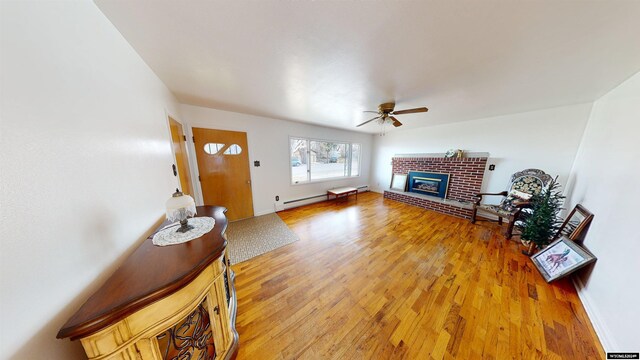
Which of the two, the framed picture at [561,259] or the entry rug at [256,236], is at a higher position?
the framed picture at [561,259]

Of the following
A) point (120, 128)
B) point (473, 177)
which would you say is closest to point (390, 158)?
point (473, 177)

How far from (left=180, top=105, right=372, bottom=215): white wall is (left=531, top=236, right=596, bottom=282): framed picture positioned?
3547mm

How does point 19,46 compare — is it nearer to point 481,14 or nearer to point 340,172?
point 481,14

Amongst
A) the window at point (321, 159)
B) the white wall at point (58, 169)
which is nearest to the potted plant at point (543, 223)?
the window at point (321, 159)

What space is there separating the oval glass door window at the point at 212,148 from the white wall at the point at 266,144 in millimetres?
193

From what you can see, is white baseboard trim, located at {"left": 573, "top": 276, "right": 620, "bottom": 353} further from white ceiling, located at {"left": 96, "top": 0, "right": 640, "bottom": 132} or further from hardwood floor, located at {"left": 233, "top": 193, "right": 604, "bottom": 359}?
white ceiling, located at {"left": 96, "top": 0, "right": 640, "bottom": 132}

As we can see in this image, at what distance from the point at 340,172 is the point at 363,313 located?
3.59m

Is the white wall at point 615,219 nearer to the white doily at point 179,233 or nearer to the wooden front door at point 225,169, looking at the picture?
the white doily at point 179,233

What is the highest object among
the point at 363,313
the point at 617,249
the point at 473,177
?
the point at 473,177

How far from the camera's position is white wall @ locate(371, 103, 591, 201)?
8.35ft

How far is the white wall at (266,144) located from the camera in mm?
2768

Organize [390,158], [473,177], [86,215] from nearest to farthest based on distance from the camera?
1. [86,215]
2. [473,177]
3. [390,158]

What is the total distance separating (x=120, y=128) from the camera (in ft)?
3.39

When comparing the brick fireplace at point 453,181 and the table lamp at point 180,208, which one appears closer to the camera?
the table lamp at point 180,208
